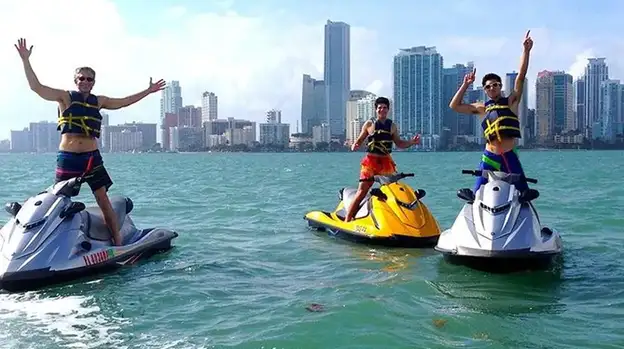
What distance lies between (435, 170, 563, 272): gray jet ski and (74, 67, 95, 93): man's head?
4.00 m

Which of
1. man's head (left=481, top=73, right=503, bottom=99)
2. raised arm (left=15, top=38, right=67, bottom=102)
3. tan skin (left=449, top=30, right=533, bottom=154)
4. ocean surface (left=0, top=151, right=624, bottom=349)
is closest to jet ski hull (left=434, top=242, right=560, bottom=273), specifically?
ocean surface (left=0, top=151, right=624, bottom=349)

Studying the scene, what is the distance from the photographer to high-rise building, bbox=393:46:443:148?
11225 centimetres

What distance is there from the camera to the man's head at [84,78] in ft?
23.6

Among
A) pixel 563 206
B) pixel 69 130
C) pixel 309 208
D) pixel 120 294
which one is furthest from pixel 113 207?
pixel 563 206

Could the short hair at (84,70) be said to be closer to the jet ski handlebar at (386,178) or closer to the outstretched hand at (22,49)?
the outstretched hand at (22,49)

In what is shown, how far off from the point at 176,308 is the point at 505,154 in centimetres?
376

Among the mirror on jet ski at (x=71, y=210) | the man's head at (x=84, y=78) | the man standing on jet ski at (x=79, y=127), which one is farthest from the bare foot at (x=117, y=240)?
the man's head at (x=84, y=78)

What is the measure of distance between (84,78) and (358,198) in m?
4.09

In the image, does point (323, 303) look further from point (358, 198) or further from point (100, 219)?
point (358, 198)

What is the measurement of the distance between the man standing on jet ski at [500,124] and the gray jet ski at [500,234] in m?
0.20

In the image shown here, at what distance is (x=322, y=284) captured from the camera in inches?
265

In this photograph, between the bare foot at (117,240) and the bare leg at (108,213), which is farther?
the bare foot at (117,240)

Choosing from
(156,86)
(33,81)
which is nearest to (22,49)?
(33,81)

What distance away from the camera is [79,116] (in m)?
7.16
